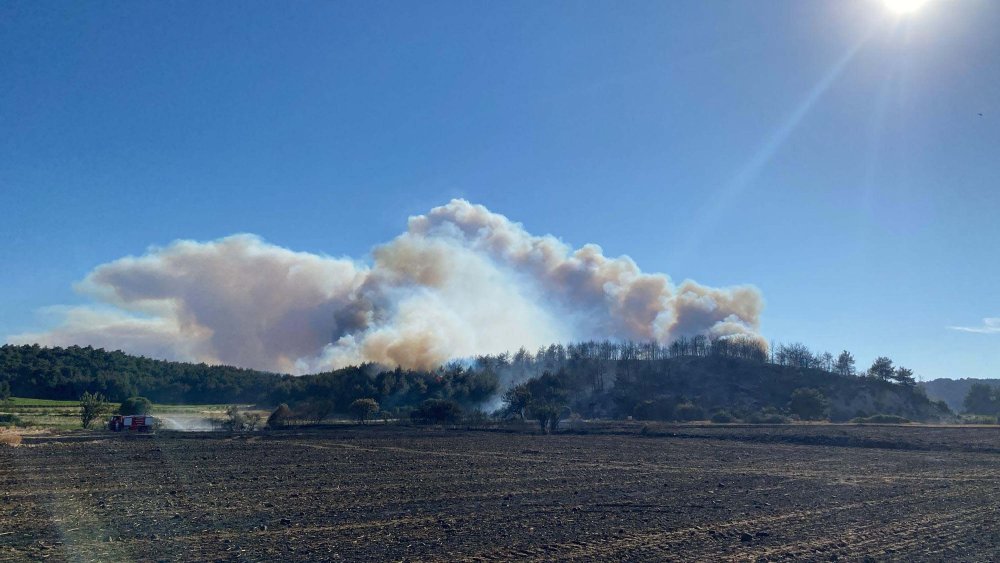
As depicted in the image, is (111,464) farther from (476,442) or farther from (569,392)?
(569,392)

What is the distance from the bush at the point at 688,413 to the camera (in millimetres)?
101500

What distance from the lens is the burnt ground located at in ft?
46.7

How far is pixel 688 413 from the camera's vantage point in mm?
102812

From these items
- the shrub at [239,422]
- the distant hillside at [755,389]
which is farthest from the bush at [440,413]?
the distant hillside at [755,389]

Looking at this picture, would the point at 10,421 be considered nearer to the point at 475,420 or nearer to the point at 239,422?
the point at 239,422

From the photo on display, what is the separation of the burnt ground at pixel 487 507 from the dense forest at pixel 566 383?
58.2 m

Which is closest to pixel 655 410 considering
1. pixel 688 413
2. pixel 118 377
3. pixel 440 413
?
pixel 688 413

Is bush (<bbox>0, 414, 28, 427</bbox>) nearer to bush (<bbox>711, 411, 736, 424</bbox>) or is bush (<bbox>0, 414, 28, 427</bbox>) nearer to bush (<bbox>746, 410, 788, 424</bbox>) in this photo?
bush (<bbox>711, 411, 736, 424</bbox>)

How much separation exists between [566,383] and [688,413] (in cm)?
3078

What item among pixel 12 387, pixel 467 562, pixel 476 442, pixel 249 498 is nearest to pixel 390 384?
pixel 476 442

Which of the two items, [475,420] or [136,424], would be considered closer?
[136,424]

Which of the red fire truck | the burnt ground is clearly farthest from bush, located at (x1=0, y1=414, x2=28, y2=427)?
the burnt ground

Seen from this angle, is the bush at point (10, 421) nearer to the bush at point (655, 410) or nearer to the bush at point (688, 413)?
the bush at point (655, 410)

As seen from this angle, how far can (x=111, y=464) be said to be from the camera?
31766mm
